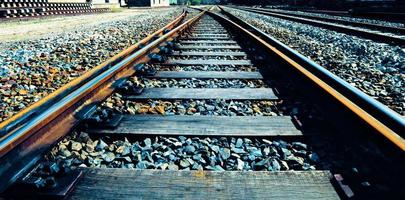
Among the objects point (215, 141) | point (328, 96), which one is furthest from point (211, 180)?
point (328, 96)

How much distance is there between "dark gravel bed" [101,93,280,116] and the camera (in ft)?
8.56

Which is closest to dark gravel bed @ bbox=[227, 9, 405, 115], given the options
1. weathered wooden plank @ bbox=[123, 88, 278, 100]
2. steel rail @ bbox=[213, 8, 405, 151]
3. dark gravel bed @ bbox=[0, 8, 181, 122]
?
steel rail @ bbox=[213, 8, 405, 151]

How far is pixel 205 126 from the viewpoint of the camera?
2.28 m

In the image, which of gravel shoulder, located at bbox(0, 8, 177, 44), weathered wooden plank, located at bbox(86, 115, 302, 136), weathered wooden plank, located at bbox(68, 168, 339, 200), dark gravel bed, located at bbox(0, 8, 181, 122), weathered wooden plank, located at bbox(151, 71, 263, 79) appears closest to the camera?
weathered wooden plank, located at bbox(68, 168, 339, 200)

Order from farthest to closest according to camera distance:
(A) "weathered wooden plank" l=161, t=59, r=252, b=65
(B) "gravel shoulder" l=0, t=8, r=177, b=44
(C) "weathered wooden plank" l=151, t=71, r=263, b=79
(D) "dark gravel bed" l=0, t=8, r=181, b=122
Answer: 1. (B) "gravel shoulder" l=0, t=8, r=177, b=44
2. (A) "weathered wooden plank" l=161, t=59, r=252, b=65
3. (C) "weathered wooden plank" l=151, t=71, r=263, b=79
4. (D) "dark gravel bed" l=0, t=8, r=181, b=122

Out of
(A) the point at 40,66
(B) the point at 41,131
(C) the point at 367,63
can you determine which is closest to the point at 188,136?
(B) the point at 41,131

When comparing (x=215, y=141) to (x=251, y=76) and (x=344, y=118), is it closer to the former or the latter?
(x=344, y=118)

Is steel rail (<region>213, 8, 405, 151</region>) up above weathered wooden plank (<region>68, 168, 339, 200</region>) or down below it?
above

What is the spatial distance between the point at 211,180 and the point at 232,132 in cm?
62

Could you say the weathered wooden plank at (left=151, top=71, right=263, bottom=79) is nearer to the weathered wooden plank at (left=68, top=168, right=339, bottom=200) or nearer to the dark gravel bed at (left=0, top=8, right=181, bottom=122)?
the dark gravel bed at (left=0, top=8, right=181, bottom=122)

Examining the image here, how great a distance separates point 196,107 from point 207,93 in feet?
1.19

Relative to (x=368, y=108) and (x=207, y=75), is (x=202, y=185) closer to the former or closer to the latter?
(x=368, y=108)

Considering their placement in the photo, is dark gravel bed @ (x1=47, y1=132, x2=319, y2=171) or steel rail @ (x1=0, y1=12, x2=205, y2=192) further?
dark gravel bed @ (x1=47, y1=132, x2=319, y2=171)

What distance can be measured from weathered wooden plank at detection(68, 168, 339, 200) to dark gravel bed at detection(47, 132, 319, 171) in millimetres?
145
